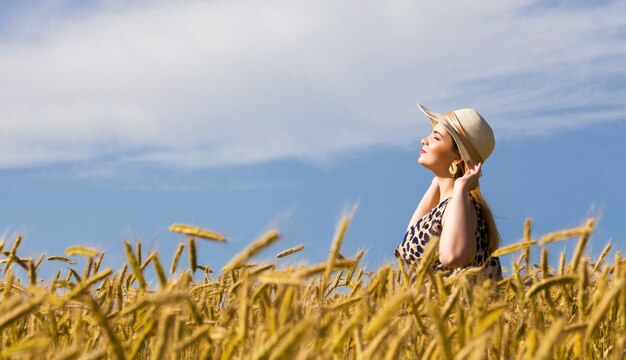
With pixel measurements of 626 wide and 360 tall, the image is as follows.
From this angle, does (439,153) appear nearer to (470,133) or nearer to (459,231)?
(470,133)

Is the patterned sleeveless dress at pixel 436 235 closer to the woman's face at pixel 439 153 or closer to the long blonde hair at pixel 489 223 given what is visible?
the long blonde hair at pixel 489 223

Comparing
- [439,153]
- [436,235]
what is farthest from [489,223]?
[439,153]

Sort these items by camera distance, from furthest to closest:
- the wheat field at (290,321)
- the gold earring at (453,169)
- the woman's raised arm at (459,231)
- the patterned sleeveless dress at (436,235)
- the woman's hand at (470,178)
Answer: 1. the gold earring at (453,169)
2. the patterned sleeveless dress at (436,235)
3. the woman's hand at (470,178)
4. the woman's raised arm at (459,231)
5. the wheat field at (290,321)

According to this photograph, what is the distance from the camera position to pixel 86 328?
2.12 metres

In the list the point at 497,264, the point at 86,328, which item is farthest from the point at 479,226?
the point at 86,328

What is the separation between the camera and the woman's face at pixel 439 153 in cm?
455

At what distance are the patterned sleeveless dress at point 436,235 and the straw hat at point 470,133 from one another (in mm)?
327

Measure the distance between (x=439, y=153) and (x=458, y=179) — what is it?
427mm

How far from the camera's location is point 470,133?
458 centimetres

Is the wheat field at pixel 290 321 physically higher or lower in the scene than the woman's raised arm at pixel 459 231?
lower

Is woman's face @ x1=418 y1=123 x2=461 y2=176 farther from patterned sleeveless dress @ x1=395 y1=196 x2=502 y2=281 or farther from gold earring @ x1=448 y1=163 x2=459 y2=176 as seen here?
patterned sleeveless dress @ x1=395 y1=196 x2=502 y2=281

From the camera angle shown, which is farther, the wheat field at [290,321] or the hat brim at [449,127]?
the hat brim at [449,127]

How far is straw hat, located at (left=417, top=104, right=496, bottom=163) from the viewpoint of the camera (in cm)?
455


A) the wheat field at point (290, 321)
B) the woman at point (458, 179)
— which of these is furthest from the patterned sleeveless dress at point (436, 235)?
the wheat field at point (290, 321)
